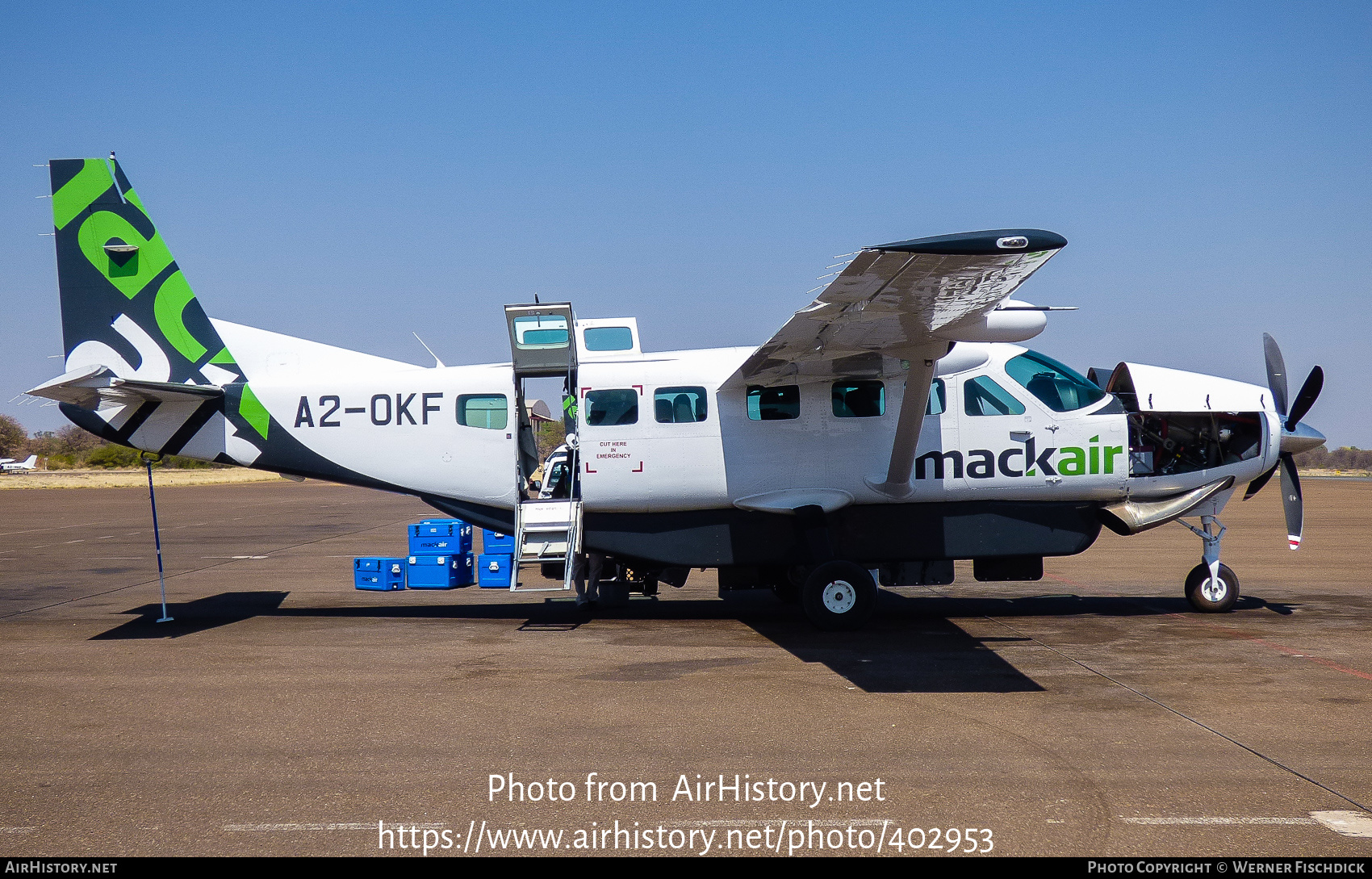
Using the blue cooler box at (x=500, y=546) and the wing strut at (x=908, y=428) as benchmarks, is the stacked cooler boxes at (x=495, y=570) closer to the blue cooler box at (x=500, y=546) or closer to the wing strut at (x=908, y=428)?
the blue cooler box at (x=500, y=546)

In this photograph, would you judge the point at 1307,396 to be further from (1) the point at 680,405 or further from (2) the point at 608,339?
(2) the point at 608,339

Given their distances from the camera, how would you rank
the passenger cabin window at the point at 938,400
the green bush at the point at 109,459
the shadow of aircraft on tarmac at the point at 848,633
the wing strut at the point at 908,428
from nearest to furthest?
the shadow of aircraft on tarmac at the point at 848,633, the wing strut at the point at 908,428, the passenger cabin window at the point at 938,400, the green bush at the point at 109,459

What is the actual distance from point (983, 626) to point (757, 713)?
4.61 metres

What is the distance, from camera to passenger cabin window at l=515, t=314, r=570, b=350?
10945 millimetres

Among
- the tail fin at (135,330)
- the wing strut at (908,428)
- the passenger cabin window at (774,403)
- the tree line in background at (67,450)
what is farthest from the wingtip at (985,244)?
the tree line in background at (67,450)

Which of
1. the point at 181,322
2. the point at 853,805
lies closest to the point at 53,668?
the point at 181,322

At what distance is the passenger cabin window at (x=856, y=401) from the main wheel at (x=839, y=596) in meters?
1.76

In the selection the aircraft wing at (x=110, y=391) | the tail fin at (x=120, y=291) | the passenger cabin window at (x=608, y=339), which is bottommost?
the aircraft wing at (x=110, y=391)

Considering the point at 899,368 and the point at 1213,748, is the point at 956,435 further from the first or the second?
the point at 1213,748

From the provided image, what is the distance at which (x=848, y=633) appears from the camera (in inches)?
408

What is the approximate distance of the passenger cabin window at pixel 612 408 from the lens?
10836mm

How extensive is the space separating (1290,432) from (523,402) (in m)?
9.40

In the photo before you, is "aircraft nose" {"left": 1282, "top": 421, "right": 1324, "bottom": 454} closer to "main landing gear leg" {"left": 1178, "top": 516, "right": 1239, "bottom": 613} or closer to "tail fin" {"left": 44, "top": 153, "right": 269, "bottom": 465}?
"main landing gear leg" {"left": 1178, "top": 516, "right": 1239, "bottom": 613}

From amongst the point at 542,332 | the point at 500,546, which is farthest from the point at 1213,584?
the point at 500,546
